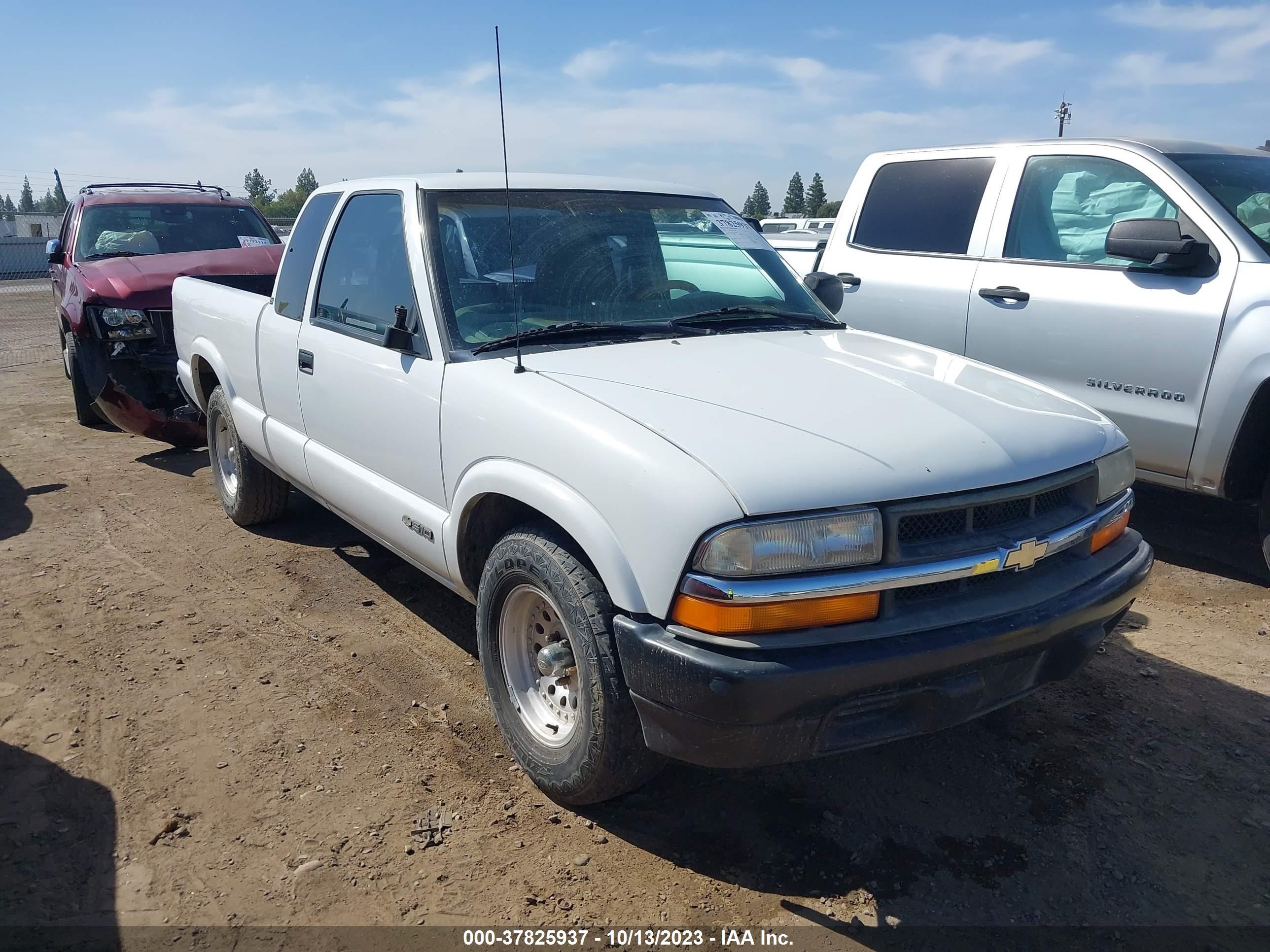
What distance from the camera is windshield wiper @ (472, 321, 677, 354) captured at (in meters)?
3.18

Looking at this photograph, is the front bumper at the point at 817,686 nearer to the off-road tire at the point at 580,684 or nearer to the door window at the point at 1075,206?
the off-road tire at the point at 580,684

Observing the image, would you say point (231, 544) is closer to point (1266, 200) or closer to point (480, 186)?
point (480, 186)

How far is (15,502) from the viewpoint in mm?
5969

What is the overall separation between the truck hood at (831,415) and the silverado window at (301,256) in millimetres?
1757

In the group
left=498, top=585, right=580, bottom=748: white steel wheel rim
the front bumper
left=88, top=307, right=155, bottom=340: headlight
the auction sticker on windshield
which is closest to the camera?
the front bumper

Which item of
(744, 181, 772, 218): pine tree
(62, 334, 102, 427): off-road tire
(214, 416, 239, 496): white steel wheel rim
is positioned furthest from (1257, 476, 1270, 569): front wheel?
(744, 181, 772, 218): pine tree

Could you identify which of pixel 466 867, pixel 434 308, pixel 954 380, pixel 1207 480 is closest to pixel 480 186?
pixel 434 308

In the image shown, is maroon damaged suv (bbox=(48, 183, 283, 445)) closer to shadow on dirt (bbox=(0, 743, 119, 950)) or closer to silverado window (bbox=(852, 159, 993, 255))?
shadow on dirt (bbox=(0, 743, 119, 950))

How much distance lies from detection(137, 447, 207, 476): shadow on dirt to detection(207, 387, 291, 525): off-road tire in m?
1.43

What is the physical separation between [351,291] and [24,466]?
Result: 173 inches

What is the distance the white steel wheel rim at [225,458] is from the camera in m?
5.50

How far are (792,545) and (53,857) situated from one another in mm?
2254

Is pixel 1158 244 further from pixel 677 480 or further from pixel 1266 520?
pixel 677 480

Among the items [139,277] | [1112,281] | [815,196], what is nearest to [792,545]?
[1112,281]
